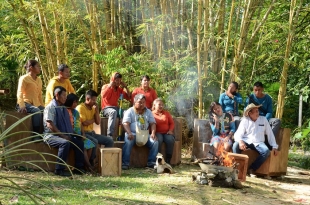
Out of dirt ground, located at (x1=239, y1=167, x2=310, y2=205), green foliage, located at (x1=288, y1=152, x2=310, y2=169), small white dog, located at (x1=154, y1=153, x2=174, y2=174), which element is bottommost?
green foliage, located at (x1=288, y1=152, x2=310, y2=169)

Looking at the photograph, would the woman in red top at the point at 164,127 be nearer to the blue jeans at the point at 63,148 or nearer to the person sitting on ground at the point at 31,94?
the blue jeans at the point at 63,148

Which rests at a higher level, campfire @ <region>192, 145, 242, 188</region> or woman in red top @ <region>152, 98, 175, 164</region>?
woman in red top @ <region>152, 98, 175, 164</region>

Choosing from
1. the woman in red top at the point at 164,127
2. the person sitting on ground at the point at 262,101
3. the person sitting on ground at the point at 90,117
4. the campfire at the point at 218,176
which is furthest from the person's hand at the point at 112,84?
the campfire at the point at 218,176

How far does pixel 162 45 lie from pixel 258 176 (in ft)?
8.71

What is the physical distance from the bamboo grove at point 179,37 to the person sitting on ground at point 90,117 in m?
1.28

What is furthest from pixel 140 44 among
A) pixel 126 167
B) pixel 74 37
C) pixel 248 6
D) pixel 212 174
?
pixel 212 174

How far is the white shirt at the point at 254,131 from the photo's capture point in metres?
6.59

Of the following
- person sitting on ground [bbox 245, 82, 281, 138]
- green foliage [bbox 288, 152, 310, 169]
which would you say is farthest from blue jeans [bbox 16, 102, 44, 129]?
green foliage [bbox 288, 152, 310, 169]

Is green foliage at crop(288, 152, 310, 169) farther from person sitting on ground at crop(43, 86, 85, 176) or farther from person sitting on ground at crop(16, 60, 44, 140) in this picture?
person sitting on ground at crop(16, 60, 44, 140)

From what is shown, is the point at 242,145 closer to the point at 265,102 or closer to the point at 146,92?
the point at 265,102

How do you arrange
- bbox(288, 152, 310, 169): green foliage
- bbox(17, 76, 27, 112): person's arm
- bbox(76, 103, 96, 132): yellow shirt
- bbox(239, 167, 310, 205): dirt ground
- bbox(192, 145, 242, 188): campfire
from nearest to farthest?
bbox(239, 167, 310, 205): dirt ground → bbox(192, 145, 242, 188): campfire → bbox(17, 76, 27, 112): person's arm → bbox(76, 103, 96, 132): yellow shirt → bbox(288, 152, 310, 169): green foliage

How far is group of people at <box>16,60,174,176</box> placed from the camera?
225 inches

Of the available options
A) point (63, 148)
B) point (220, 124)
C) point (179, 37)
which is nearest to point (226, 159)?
point (220, 124)

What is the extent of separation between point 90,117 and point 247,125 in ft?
6.39
